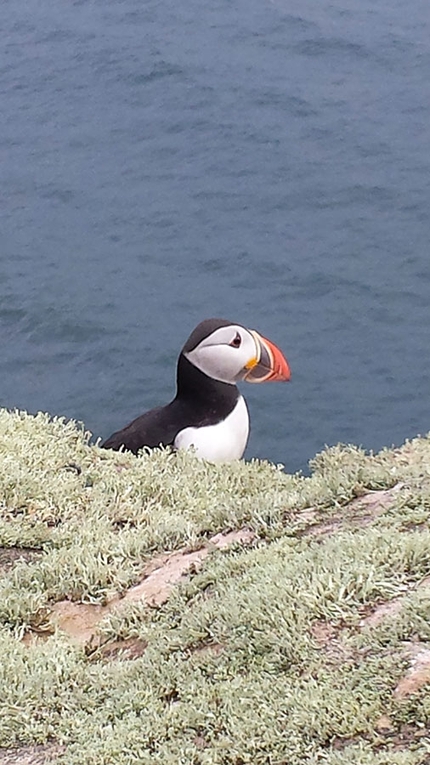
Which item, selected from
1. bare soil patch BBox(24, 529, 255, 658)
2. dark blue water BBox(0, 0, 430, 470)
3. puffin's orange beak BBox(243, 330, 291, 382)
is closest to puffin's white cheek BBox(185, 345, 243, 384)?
puffin's orange beak BBox(243, 330, 291, 382)

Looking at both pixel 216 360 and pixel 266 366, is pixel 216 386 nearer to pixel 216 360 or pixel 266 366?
pixel 216 360

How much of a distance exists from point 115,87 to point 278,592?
16859mm

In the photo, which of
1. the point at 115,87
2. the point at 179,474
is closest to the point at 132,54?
the point at 115,87

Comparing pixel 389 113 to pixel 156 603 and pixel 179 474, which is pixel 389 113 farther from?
pixel 156 603

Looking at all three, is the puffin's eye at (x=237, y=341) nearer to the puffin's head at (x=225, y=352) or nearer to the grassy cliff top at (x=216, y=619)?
Answer: the puffin's head at (x=225, y=352)

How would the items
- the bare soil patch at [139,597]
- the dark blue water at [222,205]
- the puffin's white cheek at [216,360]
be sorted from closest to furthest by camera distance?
the bare soil patch at [139,597]
the puffin's white cheek at [216,360]
the dark blue water at [222,205]

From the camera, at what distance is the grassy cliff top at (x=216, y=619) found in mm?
2770

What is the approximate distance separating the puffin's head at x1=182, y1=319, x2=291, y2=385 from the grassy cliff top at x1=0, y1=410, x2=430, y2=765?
2654 millimetres

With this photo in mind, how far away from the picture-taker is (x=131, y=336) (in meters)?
14.0

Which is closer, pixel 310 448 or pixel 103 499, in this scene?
pixel 103 499

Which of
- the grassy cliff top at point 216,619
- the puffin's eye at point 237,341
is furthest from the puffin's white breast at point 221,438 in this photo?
the grassy cliff top at point 216,619

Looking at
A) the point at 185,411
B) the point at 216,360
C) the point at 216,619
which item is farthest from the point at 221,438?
the point at 216,619

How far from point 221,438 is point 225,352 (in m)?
0.63

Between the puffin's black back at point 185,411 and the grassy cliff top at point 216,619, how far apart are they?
79.0 inches
